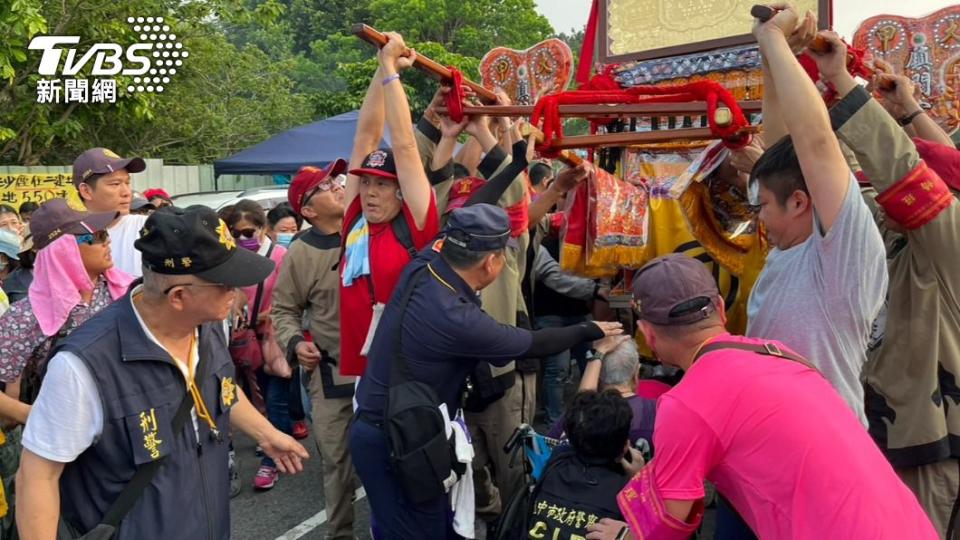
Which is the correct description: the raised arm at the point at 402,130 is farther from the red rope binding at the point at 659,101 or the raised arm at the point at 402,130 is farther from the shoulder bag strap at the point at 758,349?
the shoulder bag strap at the point at 758,349

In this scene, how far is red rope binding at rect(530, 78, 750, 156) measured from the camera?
255 cm

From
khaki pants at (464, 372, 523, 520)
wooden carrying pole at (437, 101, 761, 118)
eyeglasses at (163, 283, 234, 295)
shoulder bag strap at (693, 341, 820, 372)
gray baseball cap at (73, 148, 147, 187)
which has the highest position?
wooden carrying pole at (437, 101, 761, 118)

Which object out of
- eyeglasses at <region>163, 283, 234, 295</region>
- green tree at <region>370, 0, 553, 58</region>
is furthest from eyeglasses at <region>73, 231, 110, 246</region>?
green tree at <region>370, 0, 553, 58</region>

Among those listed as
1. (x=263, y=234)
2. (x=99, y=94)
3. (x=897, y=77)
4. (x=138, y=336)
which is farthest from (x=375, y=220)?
(x=99, y=94)

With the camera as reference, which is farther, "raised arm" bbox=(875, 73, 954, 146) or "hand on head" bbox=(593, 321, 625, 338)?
"hand on head" bbox=(593, 321, 625, 338)

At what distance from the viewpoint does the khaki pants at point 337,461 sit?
3.54 m

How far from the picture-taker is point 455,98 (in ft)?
10.4

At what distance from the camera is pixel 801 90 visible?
72.0 inches

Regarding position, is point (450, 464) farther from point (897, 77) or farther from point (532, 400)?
point (897, 77)

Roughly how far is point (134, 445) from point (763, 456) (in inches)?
59.4

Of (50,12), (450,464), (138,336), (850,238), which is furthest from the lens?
(50,12)

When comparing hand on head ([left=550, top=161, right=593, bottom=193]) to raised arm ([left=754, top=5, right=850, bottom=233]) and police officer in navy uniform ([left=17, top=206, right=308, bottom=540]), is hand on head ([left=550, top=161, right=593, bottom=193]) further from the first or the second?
police officer in navy uniform ([left=17, top=206, right=308, bottom=540])

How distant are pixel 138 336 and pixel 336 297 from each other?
191cm

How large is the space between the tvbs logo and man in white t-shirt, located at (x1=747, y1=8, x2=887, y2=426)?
391 inches
